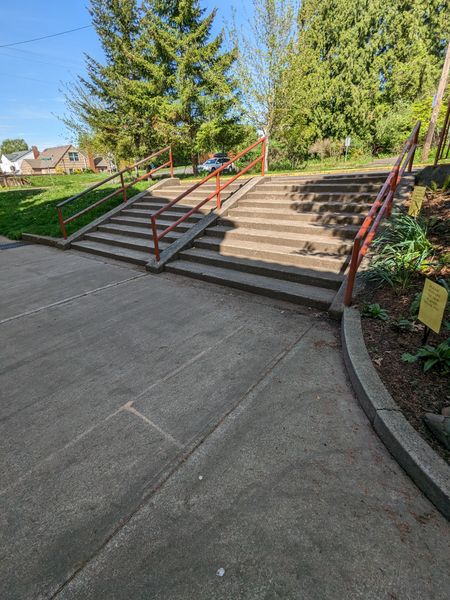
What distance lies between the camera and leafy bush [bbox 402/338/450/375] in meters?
2.32

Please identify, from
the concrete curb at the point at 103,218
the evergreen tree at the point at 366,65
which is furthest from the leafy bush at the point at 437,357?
the evergreen tree at the point at 366,65

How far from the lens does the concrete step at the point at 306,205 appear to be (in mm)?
5394

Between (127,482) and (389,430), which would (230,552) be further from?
(389,430)

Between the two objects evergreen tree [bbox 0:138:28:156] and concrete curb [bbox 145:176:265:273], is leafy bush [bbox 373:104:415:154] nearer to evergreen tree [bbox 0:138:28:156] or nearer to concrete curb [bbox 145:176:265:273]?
concrete curb [bbox 145:176:265:273]

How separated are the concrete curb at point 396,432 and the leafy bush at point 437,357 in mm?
370

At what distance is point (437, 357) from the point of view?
2.35 metres

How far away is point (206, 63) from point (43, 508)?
1936cm

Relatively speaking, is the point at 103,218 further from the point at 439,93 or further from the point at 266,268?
the point at 439,93

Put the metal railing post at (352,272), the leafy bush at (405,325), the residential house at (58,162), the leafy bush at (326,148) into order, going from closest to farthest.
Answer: the leafy bush at (405,325)
the metal railing post at (352,272)
the leafy bush at (326,148)
the residential house at (58,162)

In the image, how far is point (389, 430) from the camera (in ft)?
6.44

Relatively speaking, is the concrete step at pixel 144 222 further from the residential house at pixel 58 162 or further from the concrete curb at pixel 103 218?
the residential house at pixel 58 162

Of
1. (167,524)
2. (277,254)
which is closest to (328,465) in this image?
(167,524)

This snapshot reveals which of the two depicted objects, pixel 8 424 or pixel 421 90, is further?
pixel 421 90

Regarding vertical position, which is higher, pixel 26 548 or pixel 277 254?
pixel 277 254
